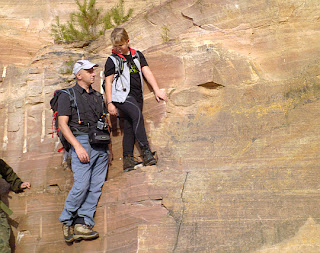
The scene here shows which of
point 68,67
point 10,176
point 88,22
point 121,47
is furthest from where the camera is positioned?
point 88,22

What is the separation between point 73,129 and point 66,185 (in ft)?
3.39

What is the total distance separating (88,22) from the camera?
8656 mm

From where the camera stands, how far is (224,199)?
17.4 feet

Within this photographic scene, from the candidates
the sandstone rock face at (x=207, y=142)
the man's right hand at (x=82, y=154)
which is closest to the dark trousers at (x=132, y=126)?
the sandstone rock face at (x=207, y=142)

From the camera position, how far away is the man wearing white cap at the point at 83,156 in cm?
565

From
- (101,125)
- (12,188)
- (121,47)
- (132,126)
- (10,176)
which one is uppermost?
(121,47)

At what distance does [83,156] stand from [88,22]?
12.5 ft

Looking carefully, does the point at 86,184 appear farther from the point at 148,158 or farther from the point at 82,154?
the point at 148,158

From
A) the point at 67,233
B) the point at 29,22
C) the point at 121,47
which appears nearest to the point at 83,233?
the point at 67,233

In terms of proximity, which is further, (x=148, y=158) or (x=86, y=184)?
(x=148, y=158)

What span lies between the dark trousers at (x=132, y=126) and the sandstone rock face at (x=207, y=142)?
0.25 metres

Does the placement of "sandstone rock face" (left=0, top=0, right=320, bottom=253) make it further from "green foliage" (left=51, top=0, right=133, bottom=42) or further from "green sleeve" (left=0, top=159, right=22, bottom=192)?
"green foliage" (left=51, top=0, right=133, bottom=42)

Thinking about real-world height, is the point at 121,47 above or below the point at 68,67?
above

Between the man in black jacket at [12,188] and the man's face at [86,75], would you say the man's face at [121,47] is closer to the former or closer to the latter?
the man's face at [86,75]
